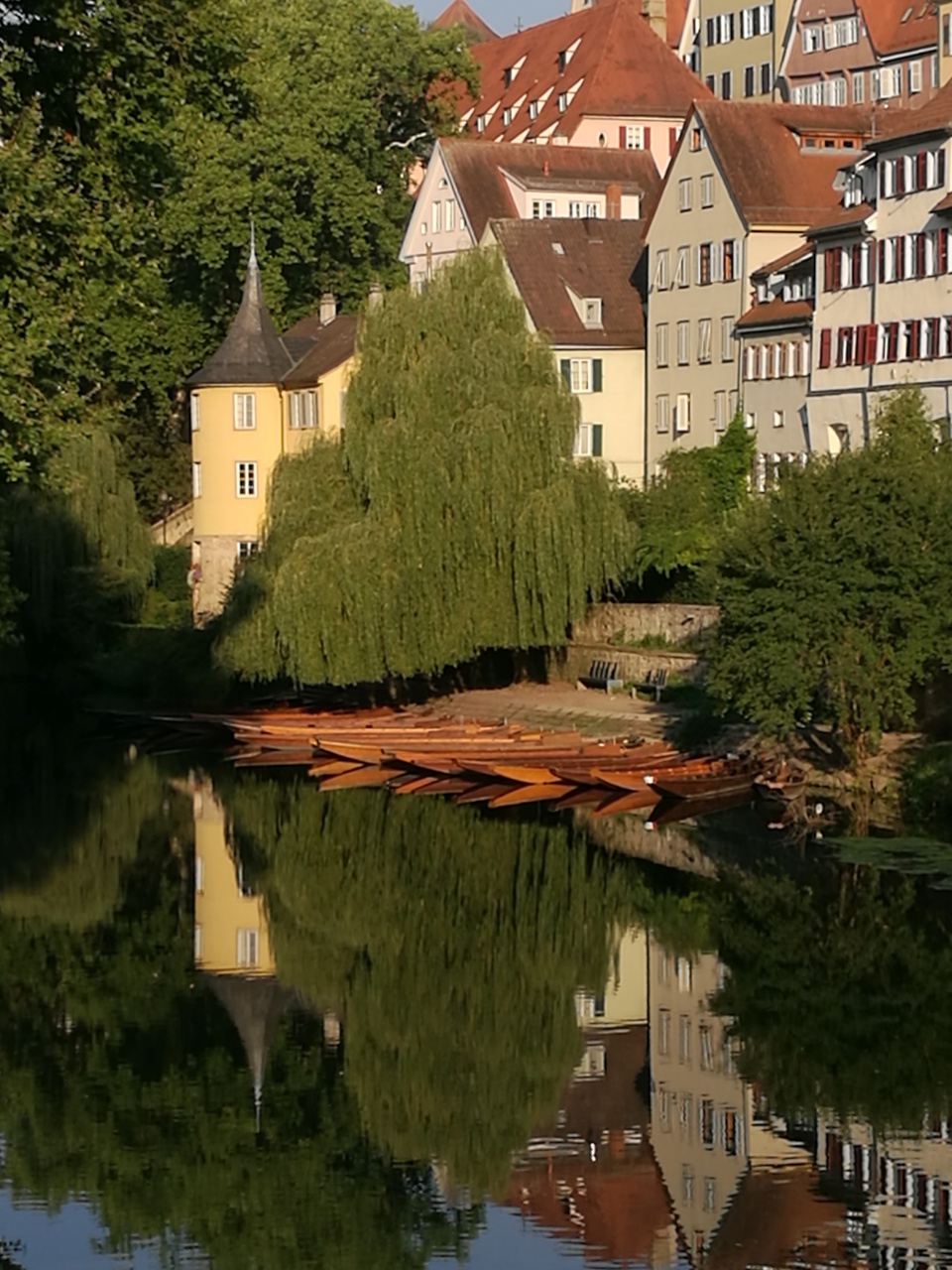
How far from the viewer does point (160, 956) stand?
30.7 metres

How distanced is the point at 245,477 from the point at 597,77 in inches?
1291

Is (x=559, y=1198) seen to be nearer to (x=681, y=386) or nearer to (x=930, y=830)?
(x=930, y=830)

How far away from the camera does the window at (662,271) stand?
64188 mm

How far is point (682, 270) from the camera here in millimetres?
63375

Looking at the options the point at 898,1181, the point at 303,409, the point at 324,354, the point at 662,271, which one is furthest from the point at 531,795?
the point at 324,354

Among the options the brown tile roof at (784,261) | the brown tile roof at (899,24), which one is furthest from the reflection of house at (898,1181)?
the brown tile roof at (899,24)

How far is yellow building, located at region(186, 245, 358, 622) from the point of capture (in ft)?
224

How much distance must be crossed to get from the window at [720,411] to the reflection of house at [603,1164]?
35658 millimetres

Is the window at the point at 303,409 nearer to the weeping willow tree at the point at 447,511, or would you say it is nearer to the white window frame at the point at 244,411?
the white window frame at the point at 244,411

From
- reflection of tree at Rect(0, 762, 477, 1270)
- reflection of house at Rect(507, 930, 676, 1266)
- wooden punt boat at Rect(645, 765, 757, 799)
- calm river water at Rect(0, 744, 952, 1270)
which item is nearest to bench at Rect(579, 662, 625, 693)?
wooden punt boat at Rect(645, 765, 757, 799)

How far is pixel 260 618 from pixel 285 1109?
27.6 metres

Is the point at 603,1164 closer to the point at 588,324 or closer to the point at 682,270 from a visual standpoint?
the point at 682,270

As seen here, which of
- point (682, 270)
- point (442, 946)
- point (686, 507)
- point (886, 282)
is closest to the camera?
point (442, 946)

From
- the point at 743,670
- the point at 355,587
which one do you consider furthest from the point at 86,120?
the point at 355,587
